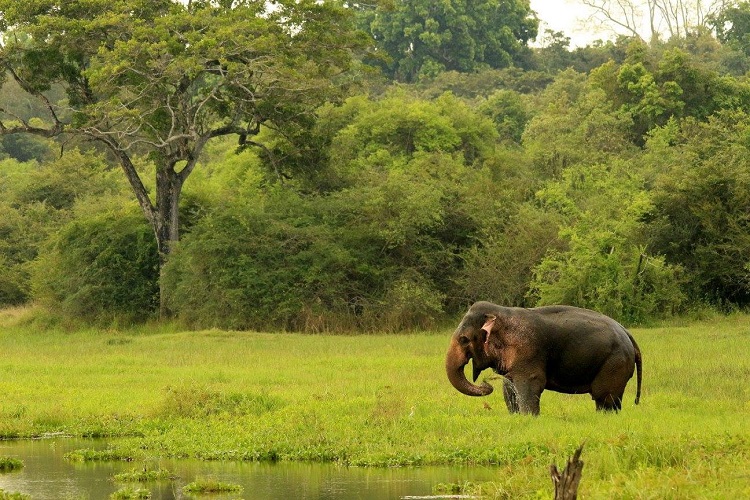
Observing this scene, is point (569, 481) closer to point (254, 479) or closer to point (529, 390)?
point (254, 479)

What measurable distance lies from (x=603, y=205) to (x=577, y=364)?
67.5ft

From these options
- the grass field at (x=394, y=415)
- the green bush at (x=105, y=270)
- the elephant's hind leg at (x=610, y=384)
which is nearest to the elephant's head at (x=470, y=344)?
the grass field at (x=394, y=415)

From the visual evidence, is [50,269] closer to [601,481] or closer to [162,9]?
[162,9]

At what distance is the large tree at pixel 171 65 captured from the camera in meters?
33.0

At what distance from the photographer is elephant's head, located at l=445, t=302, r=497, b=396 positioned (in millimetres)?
14758

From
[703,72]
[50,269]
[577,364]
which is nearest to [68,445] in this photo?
[577,364]

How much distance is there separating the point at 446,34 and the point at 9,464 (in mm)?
62684

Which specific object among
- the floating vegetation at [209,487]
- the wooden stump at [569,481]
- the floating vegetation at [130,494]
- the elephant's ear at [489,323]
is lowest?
the floating vegetation at [130,494]

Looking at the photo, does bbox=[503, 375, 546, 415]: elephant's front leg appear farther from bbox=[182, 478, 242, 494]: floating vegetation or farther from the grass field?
bbox=[182, 478, 242, 494]: floating vegetation

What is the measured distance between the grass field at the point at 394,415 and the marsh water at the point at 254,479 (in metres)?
0.36

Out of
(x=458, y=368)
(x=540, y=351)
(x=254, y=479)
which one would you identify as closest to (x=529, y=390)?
(x=540, y=351)

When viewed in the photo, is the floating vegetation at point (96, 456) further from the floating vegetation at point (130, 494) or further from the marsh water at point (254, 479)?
the floating vegetation at point (130, 494)

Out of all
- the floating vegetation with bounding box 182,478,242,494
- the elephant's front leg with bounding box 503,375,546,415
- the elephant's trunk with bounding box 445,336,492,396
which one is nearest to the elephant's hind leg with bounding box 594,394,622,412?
the elephant's front leg with bounding box 503,375,546,415

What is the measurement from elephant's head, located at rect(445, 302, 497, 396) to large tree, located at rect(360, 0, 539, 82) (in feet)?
190
